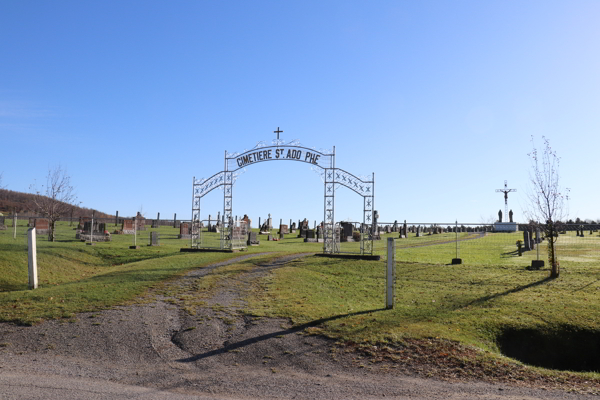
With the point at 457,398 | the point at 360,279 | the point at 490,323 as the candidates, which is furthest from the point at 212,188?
the point at 457,398

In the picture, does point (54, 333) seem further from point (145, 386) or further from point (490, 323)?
point (490, 323)

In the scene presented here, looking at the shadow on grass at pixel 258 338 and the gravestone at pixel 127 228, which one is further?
the gravestone at pixel 127 228

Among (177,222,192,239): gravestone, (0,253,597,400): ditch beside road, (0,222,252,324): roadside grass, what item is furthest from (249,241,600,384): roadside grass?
(177,222,192,239): gravestone

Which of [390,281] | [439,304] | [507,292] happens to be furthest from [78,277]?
[507,292]

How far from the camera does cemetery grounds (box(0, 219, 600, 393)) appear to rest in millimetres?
8789

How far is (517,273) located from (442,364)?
468 inches

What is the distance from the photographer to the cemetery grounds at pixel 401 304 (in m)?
8.79

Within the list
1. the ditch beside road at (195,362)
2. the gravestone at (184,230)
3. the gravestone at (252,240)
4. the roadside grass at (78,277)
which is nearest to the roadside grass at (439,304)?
the ditch beside road at (195,362)

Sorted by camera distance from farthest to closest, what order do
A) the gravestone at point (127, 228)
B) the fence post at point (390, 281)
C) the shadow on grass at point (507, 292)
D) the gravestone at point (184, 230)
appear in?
the gravestone at point (127, 228) < the gravestone at point (184, 230) < the shadow on grass at point (507, 292) < the fence post at point (390, 281)

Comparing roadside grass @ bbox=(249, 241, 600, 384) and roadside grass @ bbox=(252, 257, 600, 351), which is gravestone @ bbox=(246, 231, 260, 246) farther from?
roadside grass @ bbox=(252, 257, 600, 351)

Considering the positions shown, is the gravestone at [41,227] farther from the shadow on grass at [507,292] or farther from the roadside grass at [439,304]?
the shadow on grass at [507,292]

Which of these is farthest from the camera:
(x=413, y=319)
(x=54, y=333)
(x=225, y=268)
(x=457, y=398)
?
(x=225, y=268)

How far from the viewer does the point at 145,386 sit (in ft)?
24.1

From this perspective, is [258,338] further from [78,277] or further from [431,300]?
[78,277]
